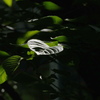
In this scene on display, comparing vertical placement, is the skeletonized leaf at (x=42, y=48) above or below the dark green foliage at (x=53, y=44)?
above

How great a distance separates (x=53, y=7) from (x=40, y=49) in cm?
33

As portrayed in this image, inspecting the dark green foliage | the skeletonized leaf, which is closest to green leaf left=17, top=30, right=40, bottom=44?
the dark green foliage

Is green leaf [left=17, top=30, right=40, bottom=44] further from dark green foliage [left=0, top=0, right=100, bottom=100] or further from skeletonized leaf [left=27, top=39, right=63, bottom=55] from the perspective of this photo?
skeletonized leaf [left=27, top=39, right=63, bottom=55]

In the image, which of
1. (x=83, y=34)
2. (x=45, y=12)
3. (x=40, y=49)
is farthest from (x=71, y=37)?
(x=45, y=12)

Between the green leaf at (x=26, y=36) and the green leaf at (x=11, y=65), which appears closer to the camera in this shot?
the green leaf at (x=11, y=65)

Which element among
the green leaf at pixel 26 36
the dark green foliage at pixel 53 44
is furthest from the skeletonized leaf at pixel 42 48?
the green leaf at pixel 26 36

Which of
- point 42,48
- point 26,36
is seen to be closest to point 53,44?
point 42,48

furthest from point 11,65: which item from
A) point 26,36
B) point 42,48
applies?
point 26,36

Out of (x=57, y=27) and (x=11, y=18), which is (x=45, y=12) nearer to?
(x=11, y=18)

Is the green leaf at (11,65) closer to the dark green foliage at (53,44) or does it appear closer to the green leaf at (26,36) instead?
the dark green foliage at (53,44)

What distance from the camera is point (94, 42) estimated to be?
59 cm

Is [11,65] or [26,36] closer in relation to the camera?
[11,65]

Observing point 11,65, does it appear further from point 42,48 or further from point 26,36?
point 26,36

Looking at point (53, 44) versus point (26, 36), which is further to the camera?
point (26, 36)
